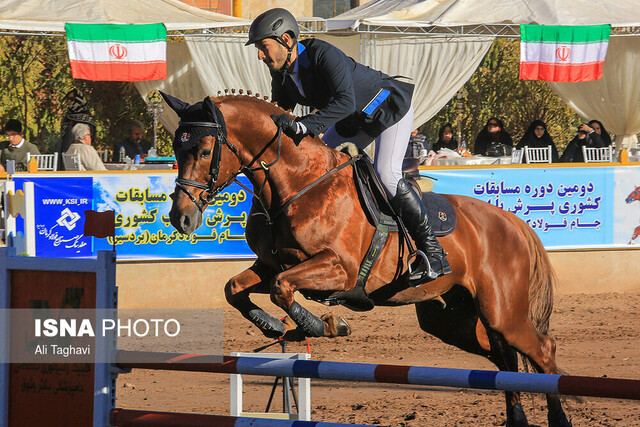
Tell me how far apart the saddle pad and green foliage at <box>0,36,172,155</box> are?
12883 millimetres

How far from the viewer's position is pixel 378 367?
3.73 metres

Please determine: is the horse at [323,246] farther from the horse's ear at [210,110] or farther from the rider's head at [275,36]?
the rider's head at [275,36]

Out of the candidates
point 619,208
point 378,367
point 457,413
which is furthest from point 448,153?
point 378,367

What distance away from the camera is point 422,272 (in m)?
5.10

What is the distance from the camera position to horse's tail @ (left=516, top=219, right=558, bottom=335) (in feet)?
19.1

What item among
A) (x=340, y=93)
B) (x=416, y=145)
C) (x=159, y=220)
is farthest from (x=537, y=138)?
(x=340, y=93)

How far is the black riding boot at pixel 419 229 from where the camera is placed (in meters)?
5.11

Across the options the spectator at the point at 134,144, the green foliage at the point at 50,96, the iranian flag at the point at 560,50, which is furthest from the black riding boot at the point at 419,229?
the green foliage at the point at 50,96

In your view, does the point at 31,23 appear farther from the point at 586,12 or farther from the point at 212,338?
the point at 586,12

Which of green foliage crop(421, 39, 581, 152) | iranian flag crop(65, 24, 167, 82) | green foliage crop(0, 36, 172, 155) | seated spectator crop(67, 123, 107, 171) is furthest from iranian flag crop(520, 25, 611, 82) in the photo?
green foliage crop(0, 36, 172, 155)

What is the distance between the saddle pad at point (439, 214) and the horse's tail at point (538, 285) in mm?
670

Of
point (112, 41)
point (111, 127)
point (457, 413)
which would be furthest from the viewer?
point (111, 127)

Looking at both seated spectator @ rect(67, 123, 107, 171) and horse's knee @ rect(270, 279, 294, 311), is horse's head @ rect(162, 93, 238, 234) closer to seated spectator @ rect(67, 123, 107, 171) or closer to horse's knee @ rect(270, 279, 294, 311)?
horse's knee @ rect(270, 279, 294, 311)

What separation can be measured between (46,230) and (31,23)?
12.7 feet
